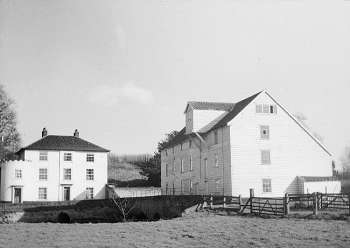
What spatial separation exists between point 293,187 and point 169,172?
18.3 meters

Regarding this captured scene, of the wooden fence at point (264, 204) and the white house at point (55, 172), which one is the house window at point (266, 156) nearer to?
the wooden fence at point (264, 204)

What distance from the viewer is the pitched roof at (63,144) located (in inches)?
2339

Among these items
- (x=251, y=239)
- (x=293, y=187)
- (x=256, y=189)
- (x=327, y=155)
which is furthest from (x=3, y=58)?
(x=327, y=155)

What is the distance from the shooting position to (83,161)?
200ft

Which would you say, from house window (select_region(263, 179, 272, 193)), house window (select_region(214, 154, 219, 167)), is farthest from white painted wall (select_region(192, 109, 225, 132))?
house window (select_region(263, 179, 272, 193))

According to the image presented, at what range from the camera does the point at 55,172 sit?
5919 centimetres

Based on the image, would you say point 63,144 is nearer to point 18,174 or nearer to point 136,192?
point 18,174

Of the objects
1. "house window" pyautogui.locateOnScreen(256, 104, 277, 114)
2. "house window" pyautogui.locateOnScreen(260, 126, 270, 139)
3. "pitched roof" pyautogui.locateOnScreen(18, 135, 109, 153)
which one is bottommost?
"house window" pyautogui.locateOnScreen(260, 126, 270, 139)

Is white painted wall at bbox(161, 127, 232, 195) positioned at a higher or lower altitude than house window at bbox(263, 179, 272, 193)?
higher

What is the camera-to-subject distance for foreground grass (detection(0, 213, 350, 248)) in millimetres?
16734

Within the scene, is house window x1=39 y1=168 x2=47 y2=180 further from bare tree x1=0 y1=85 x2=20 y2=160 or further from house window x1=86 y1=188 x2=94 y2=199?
bare tree x1=0 y1=85 x2=20 y2=160

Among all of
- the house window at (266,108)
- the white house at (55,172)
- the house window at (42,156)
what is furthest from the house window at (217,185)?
the house window at (42,156)

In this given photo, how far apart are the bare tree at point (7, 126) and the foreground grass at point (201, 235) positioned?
18.8m

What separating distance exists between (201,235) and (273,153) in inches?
824
